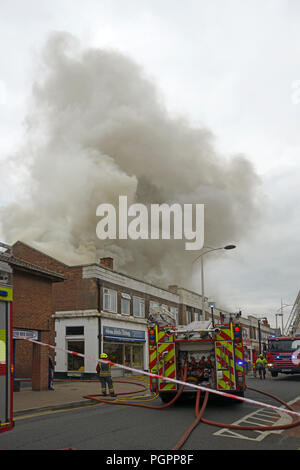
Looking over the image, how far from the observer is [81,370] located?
1035 inches

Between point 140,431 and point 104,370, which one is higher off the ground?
point 104,370

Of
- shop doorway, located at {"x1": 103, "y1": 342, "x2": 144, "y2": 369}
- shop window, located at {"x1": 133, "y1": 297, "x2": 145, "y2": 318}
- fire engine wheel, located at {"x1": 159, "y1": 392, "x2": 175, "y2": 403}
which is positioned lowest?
shop doorway, located at {"x1": 103, "y1": 342, "x2": 144, "y2": 369}

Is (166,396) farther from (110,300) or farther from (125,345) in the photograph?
(125,345)

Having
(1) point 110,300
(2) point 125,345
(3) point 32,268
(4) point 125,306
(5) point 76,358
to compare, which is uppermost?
(3) point 32,268

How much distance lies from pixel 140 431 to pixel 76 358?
64.5 ft

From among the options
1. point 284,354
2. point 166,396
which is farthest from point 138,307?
point 166,396

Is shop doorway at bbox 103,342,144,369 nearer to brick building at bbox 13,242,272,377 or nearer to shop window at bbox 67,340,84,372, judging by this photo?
brick building at bbox 13,242,272,377

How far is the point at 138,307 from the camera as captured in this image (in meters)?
32.5

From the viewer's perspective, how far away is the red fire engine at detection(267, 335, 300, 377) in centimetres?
2270

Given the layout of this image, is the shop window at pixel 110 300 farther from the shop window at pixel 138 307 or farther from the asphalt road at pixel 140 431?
the asphalt road at pixel 140 431

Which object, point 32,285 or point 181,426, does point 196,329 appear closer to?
point 181,426

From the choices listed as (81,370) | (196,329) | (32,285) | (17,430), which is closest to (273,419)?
(196,329)

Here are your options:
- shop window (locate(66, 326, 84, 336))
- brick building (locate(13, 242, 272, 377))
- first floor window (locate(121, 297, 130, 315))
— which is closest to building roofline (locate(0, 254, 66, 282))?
brick building (locate(13, 242, 272, 377))

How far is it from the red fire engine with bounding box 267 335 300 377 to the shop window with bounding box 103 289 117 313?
387 inches
